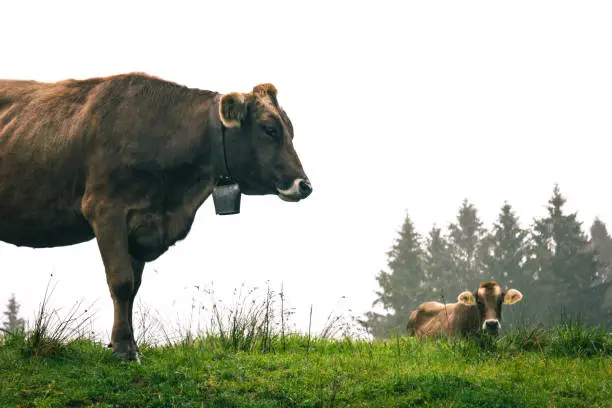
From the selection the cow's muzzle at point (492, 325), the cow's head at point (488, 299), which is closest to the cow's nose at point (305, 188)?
the cow's muzzle at point (492, 325)

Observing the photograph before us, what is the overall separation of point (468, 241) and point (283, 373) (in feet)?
161

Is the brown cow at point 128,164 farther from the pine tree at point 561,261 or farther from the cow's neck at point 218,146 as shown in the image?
the pine tree at point 561,261

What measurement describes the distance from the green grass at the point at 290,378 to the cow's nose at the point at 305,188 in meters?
2.03

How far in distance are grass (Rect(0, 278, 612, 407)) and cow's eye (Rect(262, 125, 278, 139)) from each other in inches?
108

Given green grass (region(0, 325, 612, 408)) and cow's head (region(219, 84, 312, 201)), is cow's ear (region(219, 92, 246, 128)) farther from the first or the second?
green grass (region(0, 325, 612, 408))

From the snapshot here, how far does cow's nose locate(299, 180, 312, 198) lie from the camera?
849 centimetres

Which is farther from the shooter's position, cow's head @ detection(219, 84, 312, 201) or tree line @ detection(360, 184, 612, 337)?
tree line @ detection(360, 184, 612, 337)

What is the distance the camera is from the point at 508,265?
4825 cm

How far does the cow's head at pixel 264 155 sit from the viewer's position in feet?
27.9

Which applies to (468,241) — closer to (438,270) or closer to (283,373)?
(438,270)

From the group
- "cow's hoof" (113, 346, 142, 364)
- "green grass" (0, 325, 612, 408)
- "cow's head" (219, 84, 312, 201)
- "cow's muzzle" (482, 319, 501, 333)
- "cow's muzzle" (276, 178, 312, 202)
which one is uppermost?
"cow's head" (219, 84, 312, 201)

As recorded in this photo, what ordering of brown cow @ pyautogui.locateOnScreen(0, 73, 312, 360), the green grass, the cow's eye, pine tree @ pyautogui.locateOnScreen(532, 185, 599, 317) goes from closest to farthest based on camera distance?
the green grass, brown cow @ pyautogui.locateOnScreen(0, 73, 312, 360), the cow's eye, pine tree @ pyautogui.locateOnScreen(532, 185, 599, 317)

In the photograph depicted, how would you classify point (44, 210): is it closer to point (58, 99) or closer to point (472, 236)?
point (58, 99)

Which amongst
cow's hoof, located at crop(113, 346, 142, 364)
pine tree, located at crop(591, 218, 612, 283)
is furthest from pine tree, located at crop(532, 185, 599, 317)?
cow's hoof, located at crop(113, 346, 142, 364)
